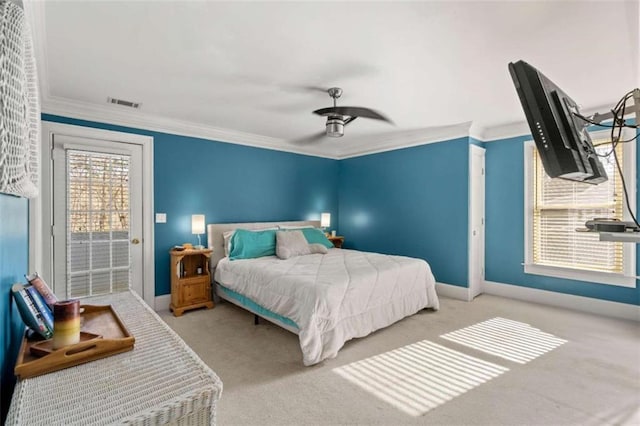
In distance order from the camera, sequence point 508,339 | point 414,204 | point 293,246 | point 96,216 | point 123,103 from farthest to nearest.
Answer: point 414,204 < point 293,246 < point 96,216 < point 123,103 < point 508,339

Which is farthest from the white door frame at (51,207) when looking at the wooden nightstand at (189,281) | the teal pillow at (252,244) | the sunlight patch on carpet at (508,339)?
the sunlight patch on carpet at (508,339)

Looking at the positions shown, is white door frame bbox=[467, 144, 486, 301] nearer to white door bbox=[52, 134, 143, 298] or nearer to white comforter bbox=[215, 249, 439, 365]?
white comforter bbox=[215, 249, 439, 365]

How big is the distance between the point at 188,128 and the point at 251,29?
8.40ft

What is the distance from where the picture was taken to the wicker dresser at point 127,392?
84 centimetres

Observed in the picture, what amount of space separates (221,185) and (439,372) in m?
3.63

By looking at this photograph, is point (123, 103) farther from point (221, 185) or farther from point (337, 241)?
point (337, 241)

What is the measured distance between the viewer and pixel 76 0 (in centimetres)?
184

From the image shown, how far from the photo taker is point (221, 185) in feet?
Result: 15.2

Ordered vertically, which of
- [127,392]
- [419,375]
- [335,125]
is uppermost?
[335,125]

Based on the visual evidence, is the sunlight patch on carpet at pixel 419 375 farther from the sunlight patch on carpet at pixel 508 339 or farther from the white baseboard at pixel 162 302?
A: the white baseboard at pixel 162 302

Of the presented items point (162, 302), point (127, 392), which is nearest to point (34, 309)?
point (127, 392)

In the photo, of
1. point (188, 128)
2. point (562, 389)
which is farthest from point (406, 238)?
point (188, 128)

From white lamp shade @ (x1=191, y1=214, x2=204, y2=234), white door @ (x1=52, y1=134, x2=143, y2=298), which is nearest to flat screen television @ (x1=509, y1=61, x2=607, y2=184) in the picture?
white lamp shade @ (x1=191, y1=214, x2=204, y2=234)

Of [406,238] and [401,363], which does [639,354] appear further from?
[406,238]
